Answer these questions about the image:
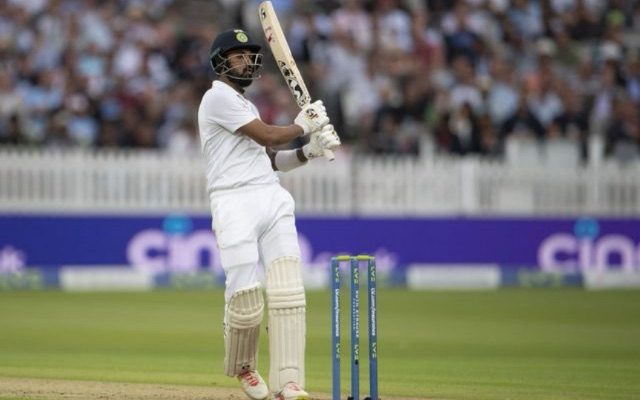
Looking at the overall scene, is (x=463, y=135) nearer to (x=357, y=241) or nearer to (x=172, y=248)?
(x=357, y=241)

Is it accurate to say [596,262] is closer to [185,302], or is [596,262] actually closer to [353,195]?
[353,195]

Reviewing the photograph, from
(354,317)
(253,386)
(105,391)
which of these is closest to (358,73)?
(105,391)

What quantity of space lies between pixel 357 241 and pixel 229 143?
10.4 m

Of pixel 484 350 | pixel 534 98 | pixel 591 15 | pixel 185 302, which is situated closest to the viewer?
pixel 484 350

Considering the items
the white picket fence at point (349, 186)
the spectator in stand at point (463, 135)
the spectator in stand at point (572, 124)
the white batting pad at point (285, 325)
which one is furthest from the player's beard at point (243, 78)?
the spectator in stand at point (572, 124)

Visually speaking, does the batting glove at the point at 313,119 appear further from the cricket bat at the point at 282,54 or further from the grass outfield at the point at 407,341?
the grass outfield at the point at 407,341

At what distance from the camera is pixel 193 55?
736 inches

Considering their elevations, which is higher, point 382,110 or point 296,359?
point 382,110

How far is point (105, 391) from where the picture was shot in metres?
8.21

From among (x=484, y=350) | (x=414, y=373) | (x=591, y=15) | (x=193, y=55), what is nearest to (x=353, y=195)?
(x=193, y=55)

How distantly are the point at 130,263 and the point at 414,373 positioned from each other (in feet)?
26.1

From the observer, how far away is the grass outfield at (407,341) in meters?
9.11

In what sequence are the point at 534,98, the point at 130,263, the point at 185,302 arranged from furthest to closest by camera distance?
the point at 534,98
the point at 130,263
the point at 185,302

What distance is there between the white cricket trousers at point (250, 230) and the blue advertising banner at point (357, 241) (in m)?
9.75
